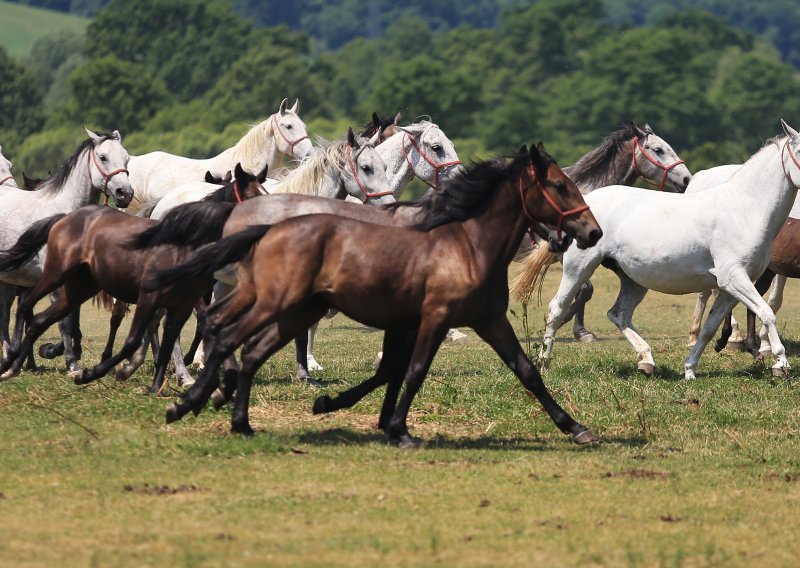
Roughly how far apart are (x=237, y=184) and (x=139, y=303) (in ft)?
3.86

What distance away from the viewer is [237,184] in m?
11.1

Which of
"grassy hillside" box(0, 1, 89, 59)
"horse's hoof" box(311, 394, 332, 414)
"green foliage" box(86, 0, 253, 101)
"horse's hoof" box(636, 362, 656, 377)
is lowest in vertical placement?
"grassy hillside" box(0, 1, 89, 59)

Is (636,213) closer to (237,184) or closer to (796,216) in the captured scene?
(796,216)

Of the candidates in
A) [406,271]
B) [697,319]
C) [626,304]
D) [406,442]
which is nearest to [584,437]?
[406,442]

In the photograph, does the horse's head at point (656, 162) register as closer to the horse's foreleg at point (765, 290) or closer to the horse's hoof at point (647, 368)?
the horse's foreleg at point (765, 290)

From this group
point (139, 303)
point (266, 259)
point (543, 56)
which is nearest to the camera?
point (266, 259)

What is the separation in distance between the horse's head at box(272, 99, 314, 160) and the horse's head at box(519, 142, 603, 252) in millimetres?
6869

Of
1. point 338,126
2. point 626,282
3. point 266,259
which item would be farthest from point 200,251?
point 338,126

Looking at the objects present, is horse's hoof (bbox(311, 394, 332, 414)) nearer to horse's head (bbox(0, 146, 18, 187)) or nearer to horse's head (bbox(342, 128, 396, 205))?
horse's head (bbox(342, 128, 396, 205))

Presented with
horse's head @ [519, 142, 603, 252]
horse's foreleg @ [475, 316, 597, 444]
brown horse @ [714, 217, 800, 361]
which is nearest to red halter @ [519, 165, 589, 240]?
horse's head @ [519, 142, 603, 252]

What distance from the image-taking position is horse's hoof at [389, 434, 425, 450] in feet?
30.1

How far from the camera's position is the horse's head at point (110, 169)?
42.5 feet

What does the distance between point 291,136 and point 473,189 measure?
22.4 feet

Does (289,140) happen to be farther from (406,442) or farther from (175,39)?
(175,39)
